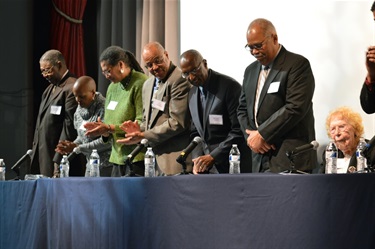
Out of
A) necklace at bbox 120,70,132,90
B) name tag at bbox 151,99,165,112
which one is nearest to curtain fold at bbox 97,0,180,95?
necklace at bbox 120,70,132,90

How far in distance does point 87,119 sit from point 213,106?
122 cm

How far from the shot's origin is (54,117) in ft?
19.8

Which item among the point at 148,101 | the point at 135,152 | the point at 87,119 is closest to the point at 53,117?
the point at 87,119

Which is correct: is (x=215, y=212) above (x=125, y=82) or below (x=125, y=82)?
below

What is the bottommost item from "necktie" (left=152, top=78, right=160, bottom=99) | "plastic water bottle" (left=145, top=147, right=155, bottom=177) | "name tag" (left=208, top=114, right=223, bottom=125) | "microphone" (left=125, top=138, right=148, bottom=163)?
"plastic water bottle" (left=145, top=147, right=155, bottom=177)

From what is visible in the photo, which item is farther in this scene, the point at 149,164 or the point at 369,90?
the point at 149,164

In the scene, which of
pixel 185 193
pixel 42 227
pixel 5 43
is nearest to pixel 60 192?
pixel 42 227

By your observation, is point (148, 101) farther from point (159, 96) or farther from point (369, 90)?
point (369, 90)

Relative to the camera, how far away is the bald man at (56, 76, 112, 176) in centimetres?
546

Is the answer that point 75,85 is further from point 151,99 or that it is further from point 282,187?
point 282,187

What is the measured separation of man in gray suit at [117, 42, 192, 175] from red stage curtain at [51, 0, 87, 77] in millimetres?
2779

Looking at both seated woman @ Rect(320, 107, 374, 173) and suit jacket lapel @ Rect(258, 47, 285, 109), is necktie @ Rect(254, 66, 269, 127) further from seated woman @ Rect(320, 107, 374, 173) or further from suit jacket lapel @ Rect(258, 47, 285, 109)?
seated woman @ Rect(320, 107, 374, 173)

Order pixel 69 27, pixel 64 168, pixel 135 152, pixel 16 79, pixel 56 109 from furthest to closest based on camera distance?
1. pixel 69 27
2. pixel 16 79
3. pixel 56 109
4. pixel 64 168
5. pixel 135 152

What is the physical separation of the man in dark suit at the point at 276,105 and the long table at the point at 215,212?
871 mm
